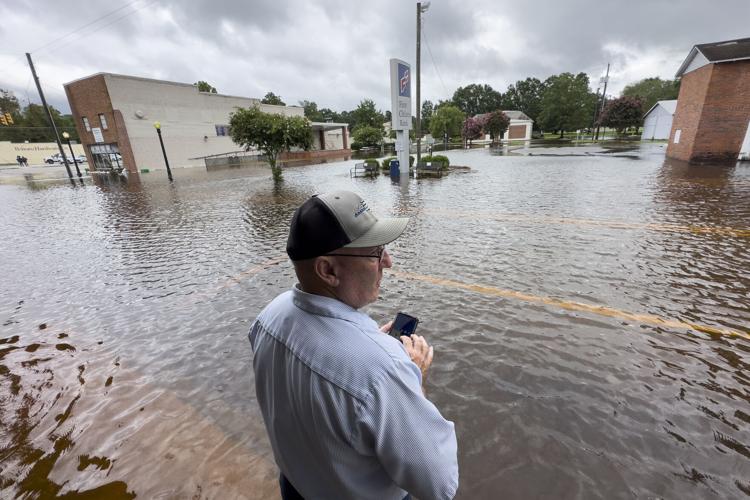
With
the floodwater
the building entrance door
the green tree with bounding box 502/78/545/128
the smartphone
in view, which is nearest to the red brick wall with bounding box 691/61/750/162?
the floodwater

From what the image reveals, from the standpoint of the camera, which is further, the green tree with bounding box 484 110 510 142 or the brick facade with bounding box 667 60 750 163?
the green tree with bounding box 484 110 510 142

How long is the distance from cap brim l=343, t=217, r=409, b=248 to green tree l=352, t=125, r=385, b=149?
52.5m

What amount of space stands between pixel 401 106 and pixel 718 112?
1769 centimetres

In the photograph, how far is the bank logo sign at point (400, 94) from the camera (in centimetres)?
1769

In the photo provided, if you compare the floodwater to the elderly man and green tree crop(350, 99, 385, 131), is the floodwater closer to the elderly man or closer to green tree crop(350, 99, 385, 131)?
the elderly man

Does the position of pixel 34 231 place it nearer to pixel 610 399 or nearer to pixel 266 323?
pixel 266 323

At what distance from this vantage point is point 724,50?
18500 millimetres

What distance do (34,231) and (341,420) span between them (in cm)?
1339

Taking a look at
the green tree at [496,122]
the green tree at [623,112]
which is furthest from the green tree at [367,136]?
the green tree at [623,112]

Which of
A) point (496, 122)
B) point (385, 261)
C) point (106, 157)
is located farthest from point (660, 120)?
point (106, 157)

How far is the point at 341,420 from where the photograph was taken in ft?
3.27

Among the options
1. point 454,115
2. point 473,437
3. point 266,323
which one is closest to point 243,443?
point 473,437

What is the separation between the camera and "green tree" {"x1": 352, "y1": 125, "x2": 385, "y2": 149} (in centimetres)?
5100

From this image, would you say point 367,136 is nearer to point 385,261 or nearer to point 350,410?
point 385,261
